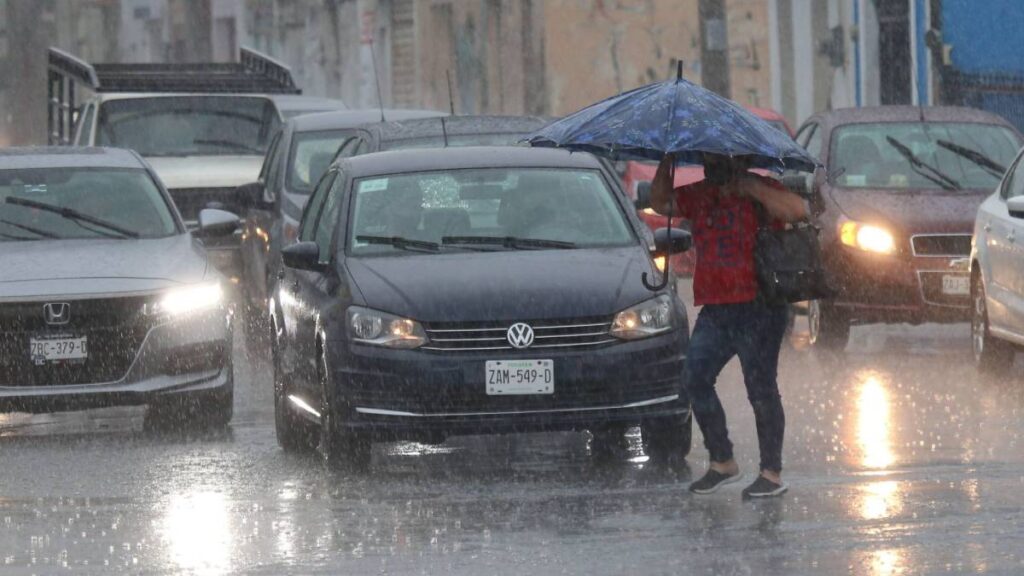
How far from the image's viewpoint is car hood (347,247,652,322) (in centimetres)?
1110

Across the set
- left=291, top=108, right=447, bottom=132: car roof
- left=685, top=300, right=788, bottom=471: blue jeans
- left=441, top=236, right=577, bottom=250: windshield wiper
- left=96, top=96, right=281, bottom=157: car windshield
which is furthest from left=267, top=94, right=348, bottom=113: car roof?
left=685, top=300, right=788, bottom=471: blue jeans

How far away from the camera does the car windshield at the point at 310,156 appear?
1856 cm

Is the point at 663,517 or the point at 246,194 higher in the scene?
the point at 246,194

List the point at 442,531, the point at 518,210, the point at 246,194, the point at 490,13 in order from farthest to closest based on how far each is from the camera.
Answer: the point at 490,13 < the point at 246,194 < the point at 518,210 < the point at 442,531

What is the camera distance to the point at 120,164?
48.8 ft

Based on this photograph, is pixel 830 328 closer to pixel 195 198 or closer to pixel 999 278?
pixel 999 278

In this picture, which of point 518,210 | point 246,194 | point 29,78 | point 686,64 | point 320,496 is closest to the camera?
point 320,496

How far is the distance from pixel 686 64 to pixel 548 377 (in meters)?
29.0

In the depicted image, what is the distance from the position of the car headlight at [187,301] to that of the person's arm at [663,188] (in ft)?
11.7

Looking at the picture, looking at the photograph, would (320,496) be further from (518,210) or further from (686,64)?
(686,64)

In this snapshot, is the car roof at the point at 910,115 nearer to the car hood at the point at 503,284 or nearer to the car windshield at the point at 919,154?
the car windshield at the point at 919,154

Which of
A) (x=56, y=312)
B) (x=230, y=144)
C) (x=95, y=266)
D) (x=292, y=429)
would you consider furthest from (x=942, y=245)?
(x=230, y=144)

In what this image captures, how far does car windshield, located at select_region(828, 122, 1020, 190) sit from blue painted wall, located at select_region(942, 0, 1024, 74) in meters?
10.0

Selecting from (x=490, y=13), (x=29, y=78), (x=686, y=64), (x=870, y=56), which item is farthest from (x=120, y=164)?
(x=490, y=13)
